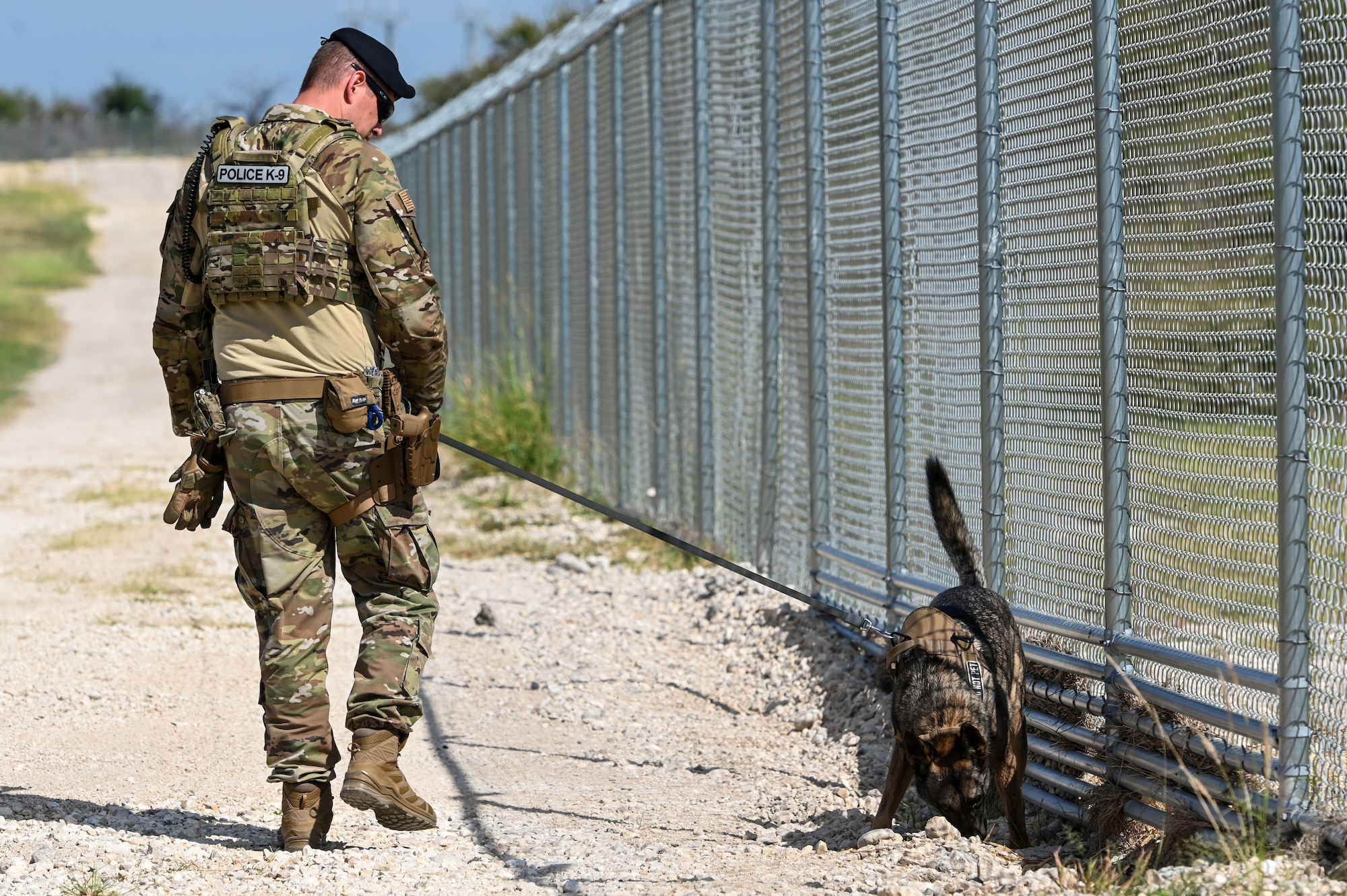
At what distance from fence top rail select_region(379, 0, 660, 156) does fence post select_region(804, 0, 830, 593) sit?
8.49 feet

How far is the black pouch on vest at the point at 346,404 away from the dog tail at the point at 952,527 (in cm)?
146

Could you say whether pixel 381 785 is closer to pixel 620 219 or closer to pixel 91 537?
pixel 620 219

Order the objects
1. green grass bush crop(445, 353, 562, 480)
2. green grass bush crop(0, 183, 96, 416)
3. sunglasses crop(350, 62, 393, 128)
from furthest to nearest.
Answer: green grass bush crop(0, 183, 96, 416), green grass bush crop(445, 353, 562, 480), sunglasses crop(350, 62, 393, 128)

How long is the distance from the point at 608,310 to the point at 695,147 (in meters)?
2.22

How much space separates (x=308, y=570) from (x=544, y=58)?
699 centimetres

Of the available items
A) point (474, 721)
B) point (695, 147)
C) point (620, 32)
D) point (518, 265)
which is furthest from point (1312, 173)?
point (518, 265)

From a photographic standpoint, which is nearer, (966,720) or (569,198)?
(966,720)

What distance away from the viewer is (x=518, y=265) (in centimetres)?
1208

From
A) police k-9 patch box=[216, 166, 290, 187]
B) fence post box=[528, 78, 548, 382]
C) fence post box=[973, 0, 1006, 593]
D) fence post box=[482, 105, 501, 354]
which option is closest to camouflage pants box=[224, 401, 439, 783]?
police k-9 patch box=[216, 166, 290, 187]

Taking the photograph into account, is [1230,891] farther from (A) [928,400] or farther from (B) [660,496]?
(B) [660,496]

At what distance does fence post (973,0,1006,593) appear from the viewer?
421 cm

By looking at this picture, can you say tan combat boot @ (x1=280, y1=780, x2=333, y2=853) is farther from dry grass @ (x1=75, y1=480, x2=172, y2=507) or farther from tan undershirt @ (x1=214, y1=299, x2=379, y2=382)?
dry grass @ (x1=75, y1=480, x2=172, y2=507)

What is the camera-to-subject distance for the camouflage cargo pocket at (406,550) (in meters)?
3.70

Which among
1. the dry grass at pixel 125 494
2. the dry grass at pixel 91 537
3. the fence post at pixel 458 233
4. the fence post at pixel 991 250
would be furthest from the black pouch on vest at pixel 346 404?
the fence post at pixel 458 233
